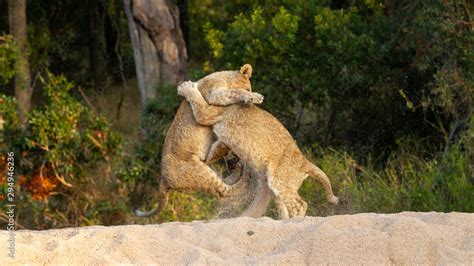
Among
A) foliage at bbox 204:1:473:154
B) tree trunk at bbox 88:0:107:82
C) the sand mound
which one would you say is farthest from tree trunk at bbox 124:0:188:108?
the sand mound

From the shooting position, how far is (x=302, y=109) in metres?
12.4

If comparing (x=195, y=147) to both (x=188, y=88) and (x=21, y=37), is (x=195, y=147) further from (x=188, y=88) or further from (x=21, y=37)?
(x=21, y=37)

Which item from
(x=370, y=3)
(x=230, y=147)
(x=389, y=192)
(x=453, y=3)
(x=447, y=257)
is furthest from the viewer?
(x=370, y=3)

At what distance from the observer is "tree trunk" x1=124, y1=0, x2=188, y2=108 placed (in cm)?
1372

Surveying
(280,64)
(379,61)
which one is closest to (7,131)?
(280,64)

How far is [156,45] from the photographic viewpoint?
1393 centimetres

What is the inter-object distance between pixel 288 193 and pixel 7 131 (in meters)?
5.74

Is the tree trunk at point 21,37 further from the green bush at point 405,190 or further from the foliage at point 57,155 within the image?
the green bush at point 405,190

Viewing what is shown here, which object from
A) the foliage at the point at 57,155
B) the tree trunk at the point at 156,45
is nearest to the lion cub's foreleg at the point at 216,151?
the foliage at the point at 57,155

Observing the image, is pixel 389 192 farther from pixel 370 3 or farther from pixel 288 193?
pixel 370 3

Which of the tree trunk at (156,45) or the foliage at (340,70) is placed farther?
the tree trunk at (156,45)

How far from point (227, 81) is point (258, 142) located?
0.54 m

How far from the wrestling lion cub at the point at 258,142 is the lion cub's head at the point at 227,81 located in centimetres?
8

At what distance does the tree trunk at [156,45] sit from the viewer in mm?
13719
